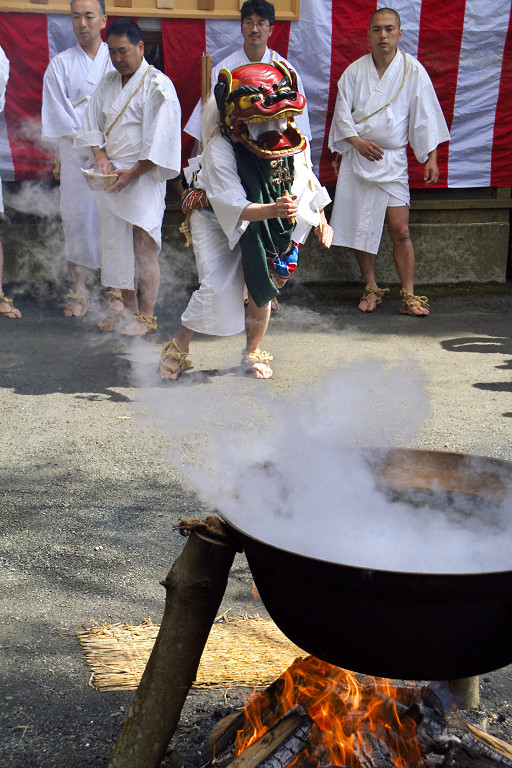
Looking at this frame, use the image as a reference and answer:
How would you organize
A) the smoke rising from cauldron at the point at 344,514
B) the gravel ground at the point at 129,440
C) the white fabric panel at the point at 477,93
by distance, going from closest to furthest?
the smoke rising from cauldron at the point at 344,514, the gravel ground at the point at 129,440, the white fabric panel at the point at 477,93

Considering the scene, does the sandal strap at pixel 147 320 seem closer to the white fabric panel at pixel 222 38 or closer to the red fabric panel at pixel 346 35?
the white fabric panel at pixel 222 38

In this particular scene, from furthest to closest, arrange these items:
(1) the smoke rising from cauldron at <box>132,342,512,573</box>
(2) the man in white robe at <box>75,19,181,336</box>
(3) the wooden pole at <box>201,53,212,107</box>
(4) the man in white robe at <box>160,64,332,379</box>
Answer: (3) the wooden pole at <box>201,53,212,107</box>
(2) the man in white robe at <box>75,19,181,336</box>
(4) the man in white robe at <box>160,64,332,379</box>
(1) the smoke rising from cauldron at <box>132,342,512,573</box>

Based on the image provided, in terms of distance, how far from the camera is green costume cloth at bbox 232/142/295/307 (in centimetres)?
448

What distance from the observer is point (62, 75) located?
6.25m

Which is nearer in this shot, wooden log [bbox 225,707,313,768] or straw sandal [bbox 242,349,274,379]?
wooden log [bbox 225,707,313,768]

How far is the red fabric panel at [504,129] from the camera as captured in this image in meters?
7.05

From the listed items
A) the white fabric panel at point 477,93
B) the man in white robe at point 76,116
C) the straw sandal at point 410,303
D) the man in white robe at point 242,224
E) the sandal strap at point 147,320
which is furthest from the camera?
the white fabric panel at point 477,93

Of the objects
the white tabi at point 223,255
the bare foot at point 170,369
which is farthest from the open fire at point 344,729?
the bare foot at point 170,369

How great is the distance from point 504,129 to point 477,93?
1.28ft

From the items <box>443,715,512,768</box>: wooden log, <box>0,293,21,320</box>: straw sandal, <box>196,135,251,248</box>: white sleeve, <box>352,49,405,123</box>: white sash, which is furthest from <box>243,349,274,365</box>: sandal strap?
<box>443,715,512,768</box>: wooden log

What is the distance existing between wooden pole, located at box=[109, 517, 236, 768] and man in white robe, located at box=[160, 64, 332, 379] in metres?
2.57

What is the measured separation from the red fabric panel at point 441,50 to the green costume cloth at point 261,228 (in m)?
2.82

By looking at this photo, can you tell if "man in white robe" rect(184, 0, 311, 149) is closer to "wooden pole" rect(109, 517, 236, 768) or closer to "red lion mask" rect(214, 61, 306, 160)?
"red lion mask" rect(214, 61, 306, 160)

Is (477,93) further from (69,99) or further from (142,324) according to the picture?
(142,324)
